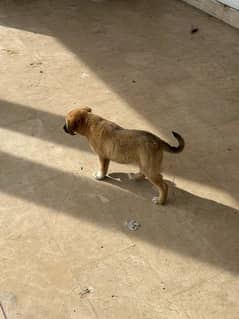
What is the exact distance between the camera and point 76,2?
543 centimetres

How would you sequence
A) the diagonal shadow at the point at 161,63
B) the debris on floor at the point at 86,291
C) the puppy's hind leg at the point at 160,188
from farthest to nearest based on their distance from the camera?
1. the diagonal shadow at the point at 161,63
2. the puppy's hind leg at the point at 160,188
3. the debris on floor at the point at 86,291

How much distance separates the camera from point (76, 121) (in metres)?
2.58

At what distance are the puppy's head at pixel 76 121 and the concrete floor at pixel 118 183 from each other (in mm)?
384

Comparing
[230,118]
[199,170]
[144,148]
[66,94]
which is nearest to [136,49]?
[66,94]

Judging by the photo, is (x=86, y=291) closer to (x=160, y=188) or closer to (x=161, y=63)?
(x=160, y=188)

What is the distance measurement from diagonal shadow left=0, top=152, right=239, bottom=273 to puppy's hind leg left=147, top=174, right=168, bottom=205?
4 centimetres

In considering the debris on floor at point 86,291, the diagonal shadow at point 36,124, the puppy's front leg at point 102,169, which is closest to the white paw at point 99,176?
the puppy's front leg at point 102,169

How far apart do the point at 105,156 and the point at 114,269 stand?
2.24ft

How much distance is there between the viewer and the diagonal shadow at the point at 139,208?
242cm

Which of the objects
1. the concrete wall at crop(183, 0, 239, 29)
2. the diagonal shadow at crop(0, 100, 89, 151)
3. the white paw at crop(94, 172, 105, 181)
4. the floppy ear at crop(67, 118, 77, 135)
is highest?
the floppy ear at crop(67, 118, 77, 135)

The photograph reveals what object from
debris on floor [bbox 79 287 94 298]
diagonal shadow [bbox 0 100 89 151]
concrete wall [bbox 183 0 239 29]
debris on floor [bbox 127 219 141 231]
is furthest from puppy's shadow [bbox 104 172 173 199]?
Answer: concrete wall [bbox 183 0 239 29]

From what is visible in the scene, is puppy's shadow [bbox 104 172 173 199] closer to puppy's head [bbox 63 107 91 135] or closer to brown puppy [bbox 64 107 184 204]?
brown puppy [bbox 64 107 184 204]

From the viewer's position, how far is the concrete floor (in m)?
2.21

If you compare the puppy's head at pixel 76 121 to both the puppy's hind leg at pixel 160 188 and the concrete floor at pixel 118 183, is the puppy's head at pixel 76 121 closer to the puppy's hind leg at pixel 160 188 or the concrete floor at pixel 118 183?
the concrete floor at pixel 118 183
